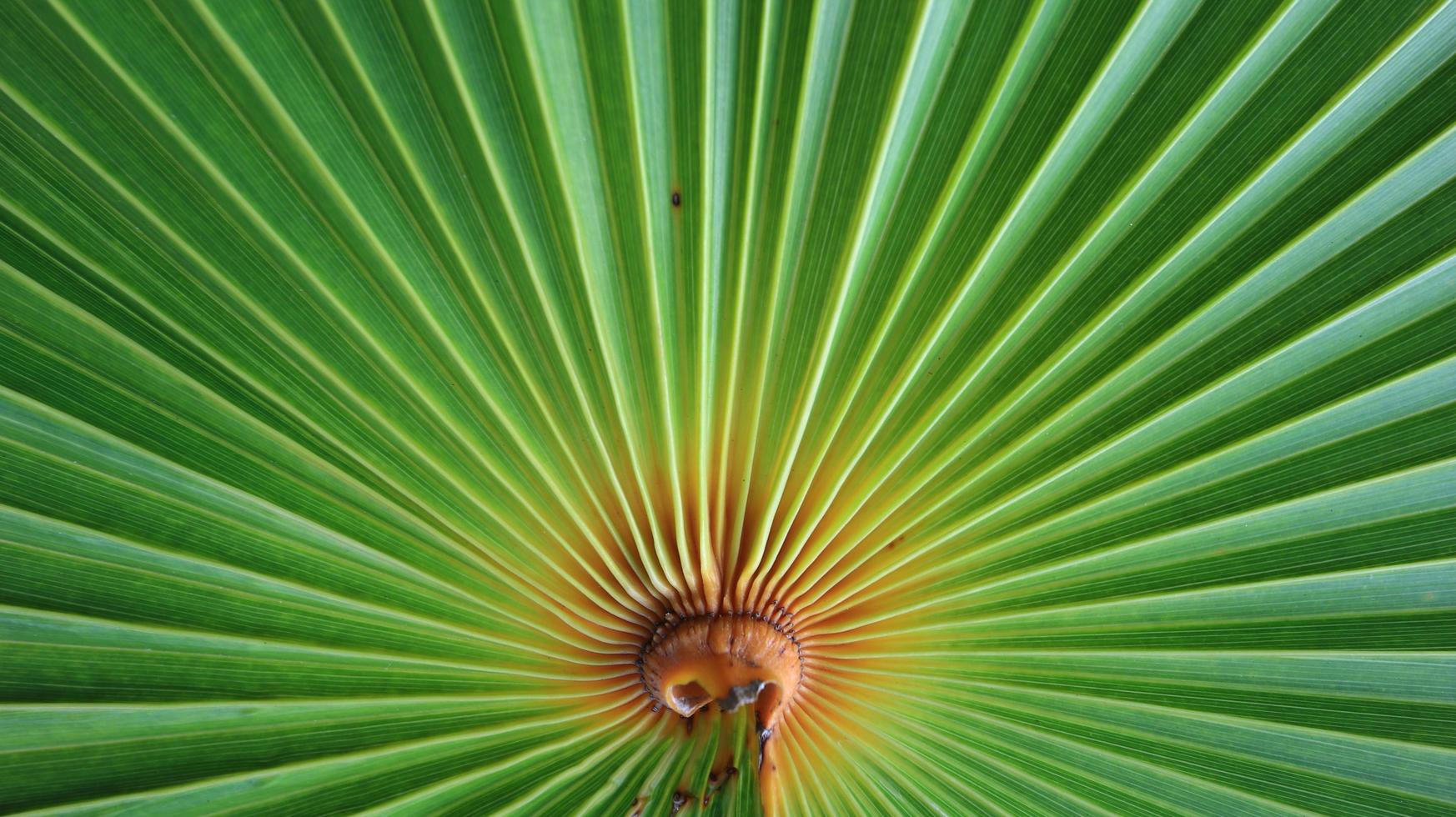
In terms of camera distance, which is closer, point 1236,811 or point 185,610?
point 185,610

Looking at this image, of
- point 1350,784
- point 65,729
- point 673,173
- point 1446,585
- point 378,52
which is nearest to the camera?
point 378,52

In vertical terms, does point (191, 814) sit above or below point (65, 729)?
below

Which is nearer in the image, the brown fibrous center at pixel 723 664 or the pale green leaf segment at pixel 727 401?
the pale green leaf segment at pixel 727 401

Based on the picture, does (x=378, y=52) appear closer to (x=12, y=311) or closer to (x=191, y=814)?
(x=12, y=311)

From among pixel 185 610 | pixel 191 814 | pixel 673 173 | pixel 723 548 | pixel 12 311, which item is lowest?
pixel 191 814

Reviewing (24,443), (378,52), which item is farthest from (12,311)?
(378,52)

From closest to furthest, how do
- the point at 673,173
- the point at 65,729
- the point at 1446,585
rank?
the point at 673,173 → the point at 65,729 → the point at 1446,585

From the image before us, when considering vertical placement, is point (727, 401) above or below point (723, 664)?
above

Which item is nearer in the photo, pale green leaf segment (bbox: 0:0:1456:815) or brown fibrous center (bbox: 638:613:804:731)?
pale green leaf segment (bbox: 0:0:1456:815)
